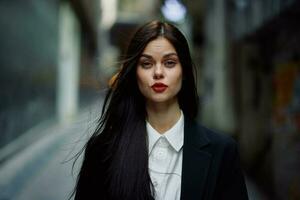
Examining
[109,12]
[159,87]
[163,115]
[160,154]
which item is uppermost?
[109,12]

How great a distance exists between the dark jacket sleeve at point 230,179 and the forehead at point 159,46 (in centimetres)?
54

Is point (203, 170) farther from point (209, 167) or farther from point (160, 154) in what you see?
point (160, 154)

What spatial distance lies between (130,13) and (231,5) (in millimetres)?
18938

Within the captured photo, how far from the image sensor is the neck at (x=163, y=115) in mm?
2182

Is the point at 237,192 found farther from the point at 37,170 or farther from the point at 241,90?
the point at 241,90

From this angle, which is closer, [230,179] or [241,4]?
[230,179]

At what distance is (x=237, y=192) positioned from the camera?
2141 millimetres

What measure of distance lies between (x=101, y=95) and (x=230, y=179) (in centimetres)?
143

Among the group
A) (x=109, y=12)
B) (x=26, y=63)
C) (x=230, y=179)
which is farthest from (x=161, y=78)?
(x=109, y=12)

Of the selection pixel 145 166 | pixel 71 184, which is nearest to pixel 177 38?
pixel 145 166

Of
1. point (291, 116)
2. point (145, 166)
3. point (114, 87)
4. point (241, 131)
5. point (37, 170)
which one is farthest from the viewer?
point (241, 131)

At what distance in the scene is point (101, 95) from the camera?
3.29 m

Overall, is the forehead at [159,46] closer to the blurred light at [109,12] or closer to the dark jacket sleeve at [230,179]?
the dark jacket sleeve at [230,179]

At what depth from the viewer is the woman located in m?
2.06
